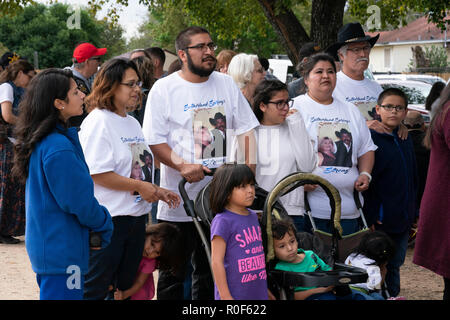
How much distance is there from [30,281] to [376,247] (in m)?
3.85

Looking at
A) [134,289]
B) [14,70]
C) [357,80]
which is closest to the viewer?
[134,289]

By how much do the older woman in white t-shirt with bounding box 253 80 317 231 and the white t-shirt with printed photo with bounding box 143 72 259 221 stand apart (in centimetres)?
24

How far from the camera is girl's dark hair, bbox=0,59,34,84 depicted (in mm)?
8289

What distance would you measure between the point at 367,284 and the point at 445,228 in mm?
706

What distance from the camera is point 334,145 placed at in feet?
17.4

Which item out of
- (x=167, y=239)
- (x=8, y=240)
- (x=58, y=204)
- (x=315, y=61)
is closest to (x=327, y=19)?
(x=315, y=61)

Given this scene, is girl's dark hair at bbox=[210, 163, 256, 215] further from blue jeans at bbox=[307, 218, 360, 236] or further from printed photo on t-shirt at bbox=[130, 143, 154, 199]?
blue jeans at bbox=[307, 218, 360, 236]

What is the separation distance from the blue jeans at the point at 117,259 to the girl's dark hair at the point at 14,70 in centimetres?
458

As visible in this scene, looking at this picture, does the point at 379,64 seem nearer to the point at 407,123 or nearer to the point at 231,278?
the point at 407,123

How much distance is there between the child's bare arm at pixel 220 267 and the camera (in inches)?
156

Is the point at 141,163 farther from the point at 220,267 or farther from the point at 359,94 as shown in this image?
the point at 359,94

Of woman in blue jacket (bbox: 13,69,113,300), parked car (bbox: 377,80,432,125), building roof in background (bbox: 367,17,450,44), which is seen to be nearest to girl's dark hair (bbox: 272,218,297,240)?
woman in blue jacket (bbox: 13,69,113,300)

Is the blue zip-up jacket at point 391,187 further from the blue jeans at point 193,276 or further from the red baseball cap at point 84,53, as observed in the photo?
the red baseball cap at point 84,53
